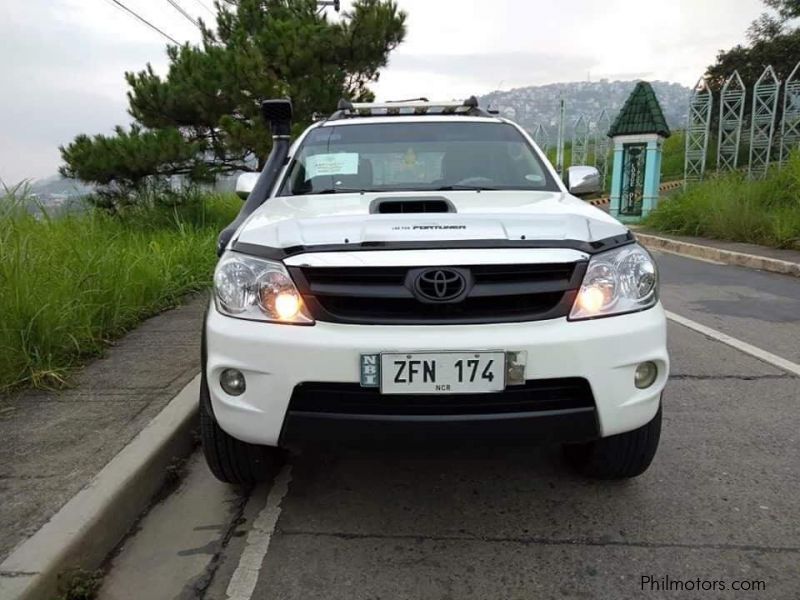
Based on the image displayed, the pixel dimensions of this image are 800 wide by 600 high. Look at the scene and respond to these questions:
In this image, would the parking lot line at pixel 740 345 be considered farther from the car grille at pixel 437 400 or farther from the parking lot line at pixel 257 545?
the parking lot line at pixel 257 545

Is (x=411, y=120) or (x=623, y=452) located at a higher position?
(x=411, y=120)

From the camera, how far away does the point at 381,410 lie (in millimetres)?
2104

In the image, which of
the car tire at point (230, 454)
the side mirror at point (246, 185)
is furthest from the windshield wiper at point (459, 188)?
Answer: the car tire at point (230, 454)

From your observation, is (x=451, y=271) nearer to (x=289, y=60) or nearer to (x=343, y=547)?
(x=343, y=547)

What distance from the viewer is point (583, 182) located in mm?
3486

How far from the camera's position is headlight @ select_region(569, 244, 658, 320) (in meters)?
2.18

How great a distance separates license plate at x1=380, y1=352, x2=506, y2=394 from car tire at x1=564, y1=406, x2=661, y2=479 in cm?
70

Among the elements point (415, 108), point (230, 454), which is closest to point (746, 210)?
point (415, 108)

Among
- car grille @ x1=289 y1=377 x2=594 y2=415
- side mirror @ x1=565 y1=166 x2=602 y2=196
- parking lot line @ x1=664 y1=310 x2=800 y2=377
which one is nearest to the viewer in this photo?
car grille @ x1=289 y1=377 x2=594 y2=415

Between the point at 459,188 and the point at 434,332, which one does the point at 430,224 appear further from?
the point at 459,188

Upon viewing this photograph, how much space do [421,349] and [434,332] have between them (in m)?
0.08

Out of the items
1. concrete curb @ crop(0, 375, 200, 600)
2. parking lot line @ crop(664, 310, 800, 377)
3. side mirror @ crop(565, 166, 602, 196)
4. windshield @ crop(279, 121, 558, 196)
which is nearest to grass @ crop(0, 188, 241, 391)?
concrete curb @ crop(0, 375, 200, 600)

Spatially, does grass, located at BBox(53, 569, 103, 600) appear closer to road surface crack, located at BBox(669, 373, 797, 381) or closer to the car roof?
the car roof

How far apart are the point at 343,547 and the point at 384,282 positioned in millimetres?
1006
